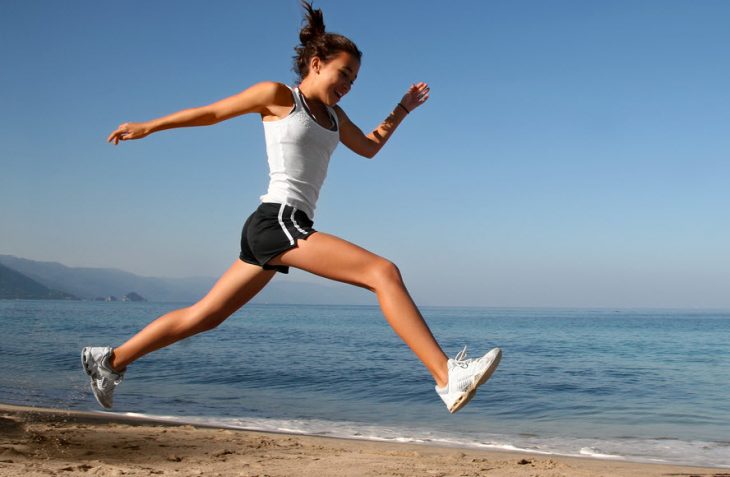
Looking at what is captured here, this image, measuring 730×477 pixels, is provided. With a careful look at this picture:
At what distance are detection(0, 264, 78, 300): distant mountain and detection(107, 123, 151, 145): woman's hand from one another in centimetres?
10828

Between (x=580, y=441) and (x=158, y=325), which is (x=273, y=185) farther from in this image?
(x=580, y=441)

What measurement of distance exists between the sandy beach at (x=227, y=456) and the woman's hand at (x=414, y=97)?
2456mm

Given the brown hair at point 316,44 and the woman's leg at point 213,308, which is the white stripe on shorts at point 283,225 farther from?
the brown hair at point 316,44

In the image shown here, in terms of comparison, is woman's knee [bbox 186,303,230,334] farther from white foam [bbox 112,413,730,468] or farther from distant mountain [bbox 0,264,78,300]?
distant mountain [bbox 0,264,78,300]

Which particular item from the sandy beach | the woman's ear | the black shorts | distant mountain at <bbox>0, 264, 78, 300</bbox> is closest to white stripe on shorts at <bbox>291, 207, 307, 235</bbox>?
the black shorts

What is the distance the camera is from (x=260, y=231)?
3090 millimetres

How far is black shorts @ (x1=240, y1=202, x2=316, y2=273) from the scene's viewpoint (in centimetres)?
303

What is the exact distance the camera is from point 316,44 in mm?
3352

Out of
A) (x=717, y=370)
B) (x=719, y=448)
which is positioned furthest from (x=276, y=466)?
(x=717, y=370)

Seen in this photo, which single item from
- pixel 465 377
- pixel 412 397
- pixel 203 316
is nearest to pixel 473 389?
pixel 465 377

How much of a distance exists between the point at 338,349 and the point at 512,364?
5.59m

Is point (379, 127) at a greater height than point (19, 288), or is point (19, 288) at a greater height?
point (19, 288)

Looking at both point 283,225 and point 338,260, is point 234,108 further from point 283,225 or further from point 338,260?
point 338,260

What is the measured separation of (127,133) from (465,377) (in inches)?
72.8
